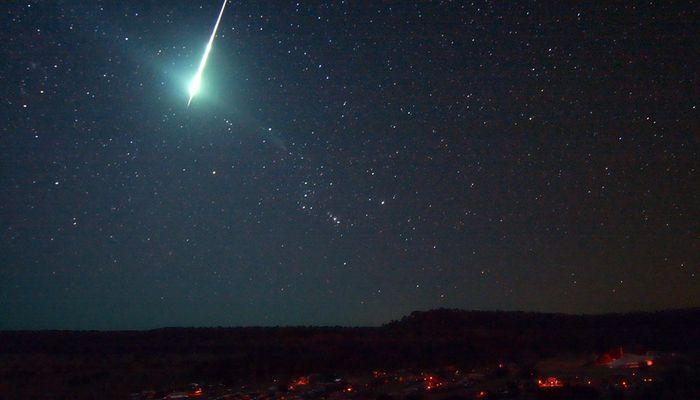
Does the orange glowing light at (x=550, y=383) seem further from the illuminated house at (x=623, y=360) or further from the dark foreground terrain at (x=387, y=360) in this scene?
the illuminated house at (x=623, y=360)

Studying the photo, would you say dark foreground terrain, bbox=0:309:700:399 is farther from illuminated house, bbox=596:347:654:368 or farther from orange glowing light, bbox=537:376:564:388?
illuminated house, bbox=596:347:654:368

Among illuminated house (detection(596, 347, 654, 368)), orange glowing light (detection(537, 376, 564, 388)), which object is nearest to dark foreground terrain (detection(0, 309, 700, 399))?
orange glowing light (detection(537, 376, 564, 388))

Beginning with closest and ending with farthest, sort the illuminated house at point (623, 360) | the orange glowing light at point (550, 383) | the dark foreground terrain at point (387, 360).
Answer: the orange glowing light at point (550, 383)
the dark foreground terrain at point (387, 360)
the illuminated house at point (623, 360)

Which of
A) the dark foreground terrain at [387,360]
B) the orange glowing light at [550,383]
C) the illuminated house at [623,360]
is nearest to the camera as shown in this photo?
the orange glowing light at [550,383]

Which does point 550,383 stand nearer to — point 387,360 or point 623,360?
point 623,360

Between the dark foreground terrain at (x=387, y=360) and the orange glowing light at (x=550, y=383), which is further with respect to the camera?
the dark foreground terrain at (x=387, y=360)

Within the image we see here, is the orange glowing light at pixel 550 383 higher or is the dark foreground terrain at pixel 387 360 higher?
the dark foreground terrain at pixel 387 360

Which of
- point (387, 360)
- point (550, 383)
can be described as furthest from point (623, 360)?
point (387, 360)

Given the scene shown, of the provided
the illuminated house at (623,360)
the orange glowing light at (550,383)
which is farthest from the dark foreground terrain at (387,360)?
the illuminated house at (623,360)
